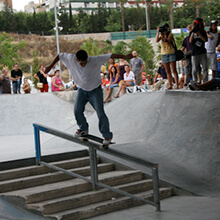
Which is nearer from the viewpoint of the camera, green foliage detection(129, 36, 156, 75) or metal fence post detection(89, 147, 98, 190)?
metal fence post detection(89, 147, 98, 190)

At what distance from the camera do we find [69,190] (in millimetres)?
6035

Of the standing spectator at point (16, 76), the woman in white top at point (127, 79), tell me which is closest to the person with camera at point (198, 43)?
the woman in white top at point (127, 79)

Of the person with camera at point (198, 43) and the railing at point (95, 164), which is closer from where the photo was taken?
the railing at point (95, 164)

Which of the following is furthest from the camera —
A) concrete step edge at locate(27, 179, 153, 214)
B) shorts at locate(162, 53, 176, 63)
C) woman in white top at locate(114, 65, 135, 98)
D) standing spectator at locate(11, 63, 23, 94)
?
standing spectator at locate(11, 63, 23, 94)

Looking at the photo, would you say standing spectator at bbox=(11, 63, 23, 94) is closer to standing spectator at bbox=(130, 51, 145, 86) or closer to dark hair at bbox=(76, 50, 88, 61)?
standing spectator at bbox=(130, 51, 145, 86)

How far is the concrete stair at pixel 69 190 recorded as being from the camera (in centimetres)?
561

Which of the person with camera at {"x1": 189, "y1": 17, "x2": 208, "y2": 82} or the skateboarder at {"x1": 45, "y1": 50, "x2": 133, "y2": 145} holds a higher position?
the person with camera at {"x1": 189, "y1": 17, "x2": 208, "y2": 82}

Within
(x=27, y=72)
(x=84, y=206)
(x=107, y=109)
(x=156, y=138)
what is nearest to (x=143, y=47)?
(x=27, y=72)

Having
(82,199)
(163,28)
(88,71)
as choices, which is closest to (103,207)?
(82,199)

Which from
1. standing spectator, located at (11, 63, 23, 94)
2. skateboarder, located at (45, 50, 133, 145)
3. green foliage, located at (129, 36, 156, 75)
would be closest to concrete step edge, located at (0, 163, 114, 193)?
skateboarder, located at (45, 50, 133, 145)

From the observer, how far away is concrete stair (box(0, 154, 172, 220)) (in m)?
5.61

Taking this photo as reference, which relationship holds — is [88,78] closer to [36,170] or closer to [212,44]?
[36,170]

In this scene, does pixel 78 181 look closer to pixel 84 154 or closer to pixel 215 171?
pixel 84 154

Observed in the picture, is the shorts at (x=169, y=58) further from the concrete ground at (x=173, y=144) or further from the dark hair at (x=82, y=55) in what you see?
the dark hair at (x=82, y=55)
